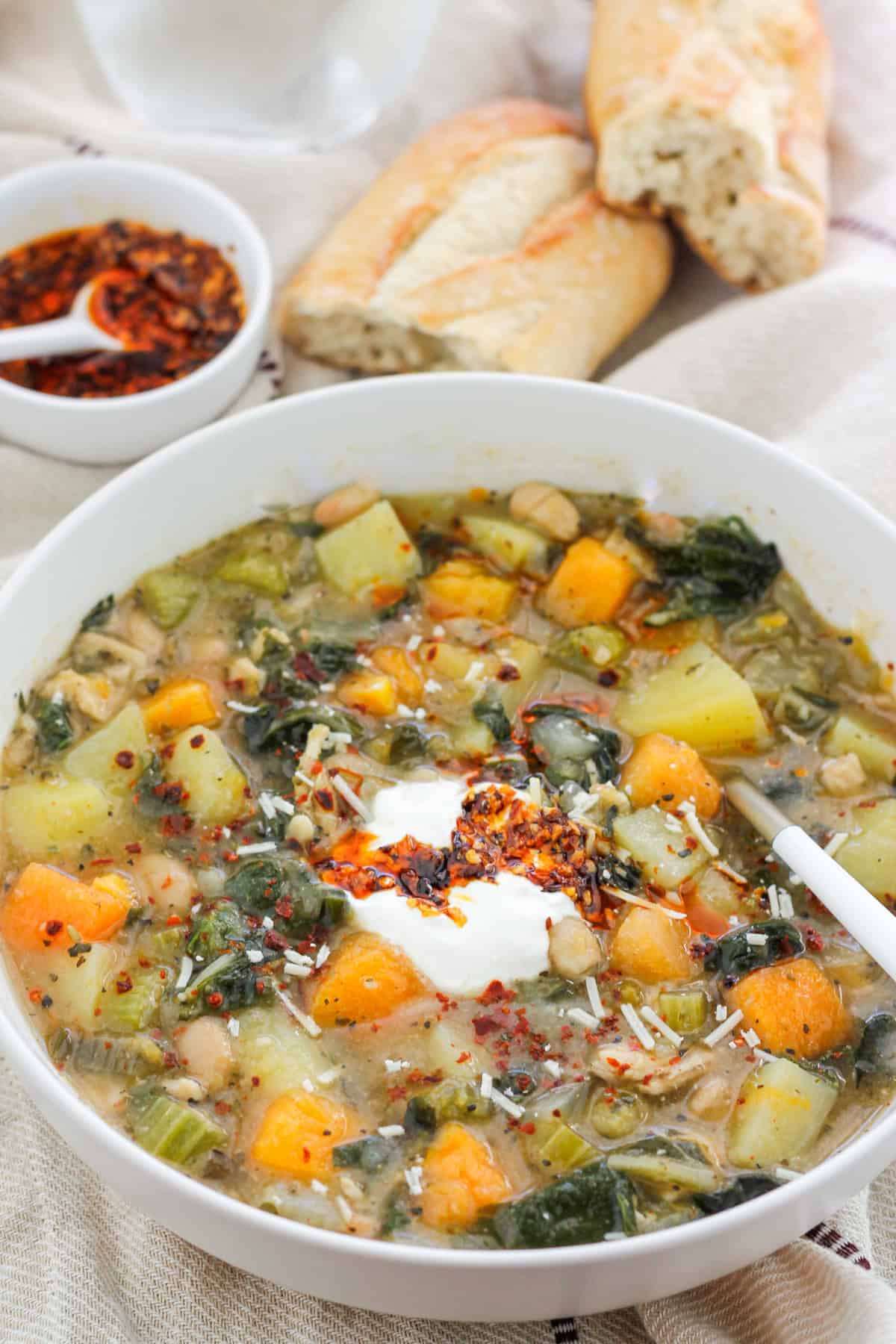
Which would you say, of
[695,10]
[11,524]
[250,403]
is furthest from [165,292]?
[695,10]

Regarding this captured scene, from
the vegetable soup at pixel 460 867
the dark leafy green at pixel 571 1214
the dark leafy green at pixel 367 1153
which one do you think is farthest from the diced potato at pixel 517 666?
the dark leafy green at pixel 571 1214

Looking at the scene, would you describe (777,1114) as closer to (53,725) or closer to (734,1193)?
(734,1193)

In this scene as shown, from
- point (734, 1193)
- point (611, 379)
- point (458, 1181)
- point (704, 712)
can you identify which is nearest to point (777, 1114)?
point (734, 1193)

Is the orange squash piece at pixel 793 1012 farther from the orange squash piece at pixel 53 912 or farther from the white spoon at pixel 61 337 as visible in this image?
the white spoon at pixel 61 337

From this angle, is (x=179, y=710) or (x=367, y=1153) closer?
(x=367, y=1153)

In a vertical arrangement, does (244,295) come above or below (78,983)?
above
